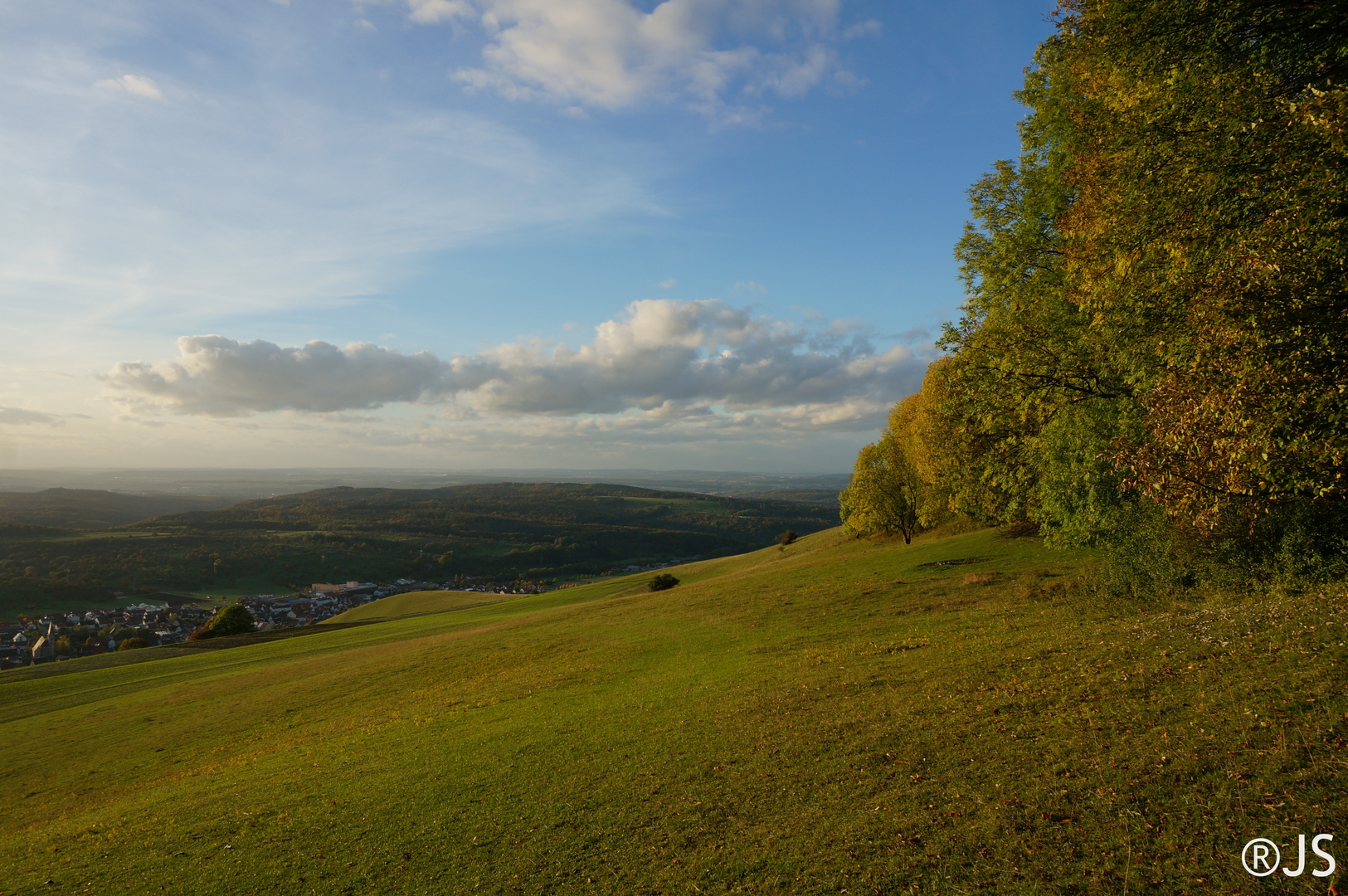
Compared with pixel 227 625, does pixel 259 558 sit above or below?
below

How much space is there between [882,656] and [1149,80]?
16691mm

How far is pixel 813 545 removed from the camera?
62.0 metres

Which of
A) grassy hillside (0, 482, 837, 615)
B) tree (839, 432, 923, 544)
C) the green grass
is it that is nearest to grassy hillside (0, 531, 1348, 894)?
tree (839, 432, 923, 544)

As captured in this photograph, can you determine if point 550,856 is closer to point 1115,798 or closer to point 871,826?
point 871,826

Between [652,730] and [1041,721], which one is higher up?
[1041,721]

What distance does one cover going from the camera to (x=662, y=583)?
52.9 meters

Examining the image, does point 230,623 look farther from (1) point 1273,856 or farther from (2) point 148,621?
(1) point 1273,856

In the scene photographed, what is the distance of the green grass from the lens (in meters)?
71.1

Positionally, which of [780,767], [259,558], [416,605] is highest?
[780,767]

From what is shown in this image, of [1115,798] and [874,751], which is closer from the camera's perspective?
[1115,798]

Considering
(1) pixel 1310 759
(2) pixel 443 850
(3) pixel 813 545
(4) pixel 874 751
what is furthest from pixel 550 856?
(3) pixel 813 545

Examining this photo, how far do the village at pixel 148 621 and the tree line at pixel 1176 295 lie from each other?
240ft

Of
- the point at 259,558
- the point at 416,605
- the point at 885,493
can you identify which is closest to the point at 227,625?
the point at 416,605

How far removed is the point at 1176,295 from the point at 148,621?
414 feet
